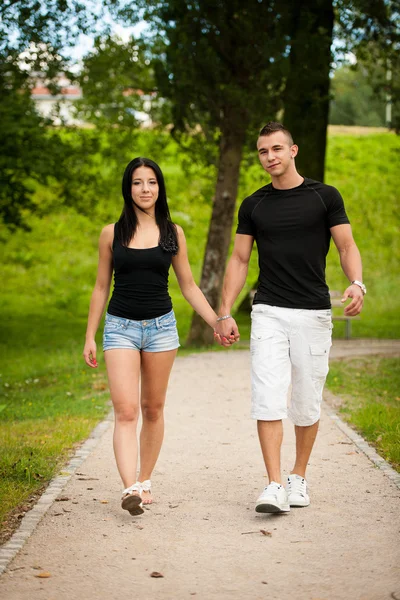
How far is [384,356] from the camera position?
15.9 metres

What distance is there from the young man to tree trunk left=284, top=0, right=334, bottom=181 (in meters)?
12.2

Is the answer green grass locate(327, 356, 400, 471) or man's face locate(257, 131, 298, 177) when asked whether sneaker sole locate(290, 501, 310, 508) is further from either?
man's face locate(257, 131, 298, 177)

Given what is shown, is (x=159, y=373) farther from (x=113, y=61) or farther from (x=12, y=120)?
(x=113, y=61)

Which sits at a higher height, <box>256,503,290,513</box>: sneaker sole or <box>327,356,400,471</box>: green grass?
<box>256,503,290,513</box>: sneaker sole

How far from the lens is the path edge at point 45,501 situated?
5207mm

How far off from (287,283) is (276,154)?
2.68 ft

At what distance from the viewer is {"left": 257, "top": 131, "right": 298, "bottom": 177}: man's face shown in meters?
6.11

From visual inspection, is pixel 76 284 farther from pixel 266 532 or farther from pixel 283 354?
pixel 266 532

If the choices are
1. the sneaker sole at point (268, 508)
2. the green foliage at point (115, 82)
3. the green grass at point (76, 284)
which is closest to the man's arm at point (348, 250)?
the sneaker sole at point (268, 508)

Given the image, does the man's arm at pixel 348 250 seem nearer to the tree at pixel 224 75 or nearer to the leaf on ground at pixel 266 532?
the leaf on ground at pixel 266 532

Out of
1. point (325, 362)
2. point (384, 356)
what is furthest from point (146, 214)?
point (384, 356)

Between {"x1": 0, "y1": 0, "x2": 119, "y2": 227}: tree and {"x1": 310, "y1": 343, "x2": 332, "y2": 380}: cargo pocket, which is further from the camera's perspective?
{"x1": 0, "y1": 0, "x2": 119, "y2": 227}: tree

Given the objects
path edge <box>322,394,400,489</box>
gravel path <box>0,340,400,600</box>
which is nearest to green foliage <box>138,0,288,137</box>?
path edge <box>322,394,400,489</box>

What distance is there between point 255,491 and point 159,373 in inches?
46.9
